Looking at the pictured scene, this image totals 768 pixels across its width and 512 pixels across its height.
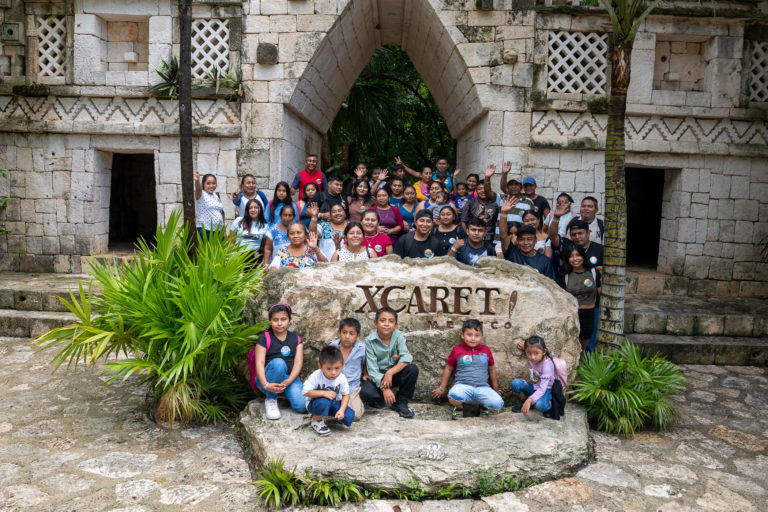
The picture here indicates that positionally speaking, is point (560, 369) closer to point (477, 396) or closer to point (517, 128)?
point (477, 396)

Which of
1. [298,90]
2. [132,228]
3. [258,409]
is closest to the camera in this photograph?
[258,409]

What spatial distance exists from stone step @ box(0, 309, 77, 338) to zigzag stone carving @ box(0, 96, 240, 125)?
2987 millimetres

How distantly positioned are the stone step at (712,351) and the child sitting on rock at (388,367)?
3376mm

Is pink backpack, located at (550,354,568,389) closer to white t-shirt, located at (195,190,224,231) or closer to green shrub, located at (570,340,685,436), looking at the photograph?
green shrub, located at (570,340,685,436)

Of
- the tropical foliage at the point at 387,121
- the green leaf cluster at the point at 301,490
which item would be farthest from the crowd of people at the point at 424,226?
the tropical foliage at the point at 387,121

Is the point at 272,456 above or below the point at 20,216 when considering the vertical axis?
below

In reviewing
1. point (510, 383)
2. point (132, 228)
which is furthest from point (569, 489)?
point (132, 228)

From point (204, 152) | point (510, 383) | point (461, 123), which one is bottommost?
point (510, 383)

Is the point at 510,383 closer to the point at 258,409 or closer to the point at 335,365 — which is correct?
the point at 335,365

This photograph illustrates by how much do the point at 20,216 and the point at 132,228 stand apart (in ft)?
12.1

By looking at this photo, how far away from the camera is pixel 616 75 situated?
5176mm

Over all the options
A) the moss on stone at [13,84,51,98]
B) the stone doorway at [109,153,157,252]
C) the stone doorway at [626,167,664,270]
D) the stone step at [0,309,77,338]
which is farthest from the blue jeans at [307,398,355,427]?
the stone doorway at [109,153,157,252]

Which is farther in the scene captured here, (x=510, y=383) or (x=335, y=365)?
(x=510, y=383)

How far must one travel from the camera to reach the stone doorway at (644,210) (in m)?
11.1
